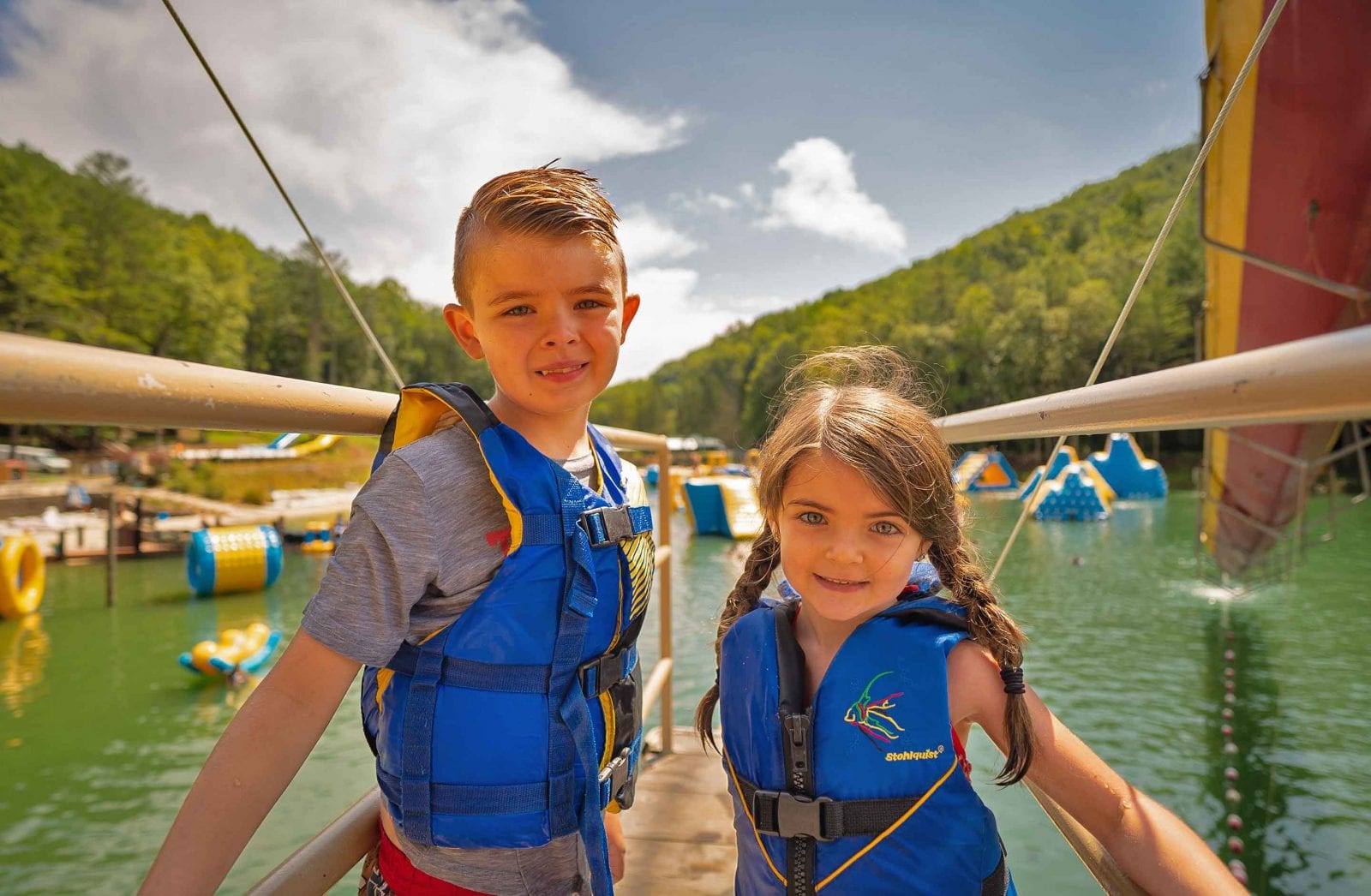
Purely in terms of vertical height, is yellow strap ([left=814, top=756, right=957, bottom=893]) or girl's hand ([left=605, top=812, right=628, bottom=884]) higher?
yellow strap ([left=814, top=756, right=957, bottom=893])

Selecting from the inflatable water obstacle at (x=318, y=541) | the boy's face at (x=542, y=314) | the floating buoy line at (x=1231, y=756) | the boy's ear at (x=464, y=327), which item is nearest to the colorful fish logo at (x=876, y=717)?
the boy's face at (x=542, y=314)

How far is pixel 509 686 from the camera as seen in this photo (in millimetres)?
993

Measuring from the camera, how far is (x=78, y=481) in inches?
1126

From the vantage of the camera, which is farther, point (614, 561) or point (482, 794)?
point (614, 561)

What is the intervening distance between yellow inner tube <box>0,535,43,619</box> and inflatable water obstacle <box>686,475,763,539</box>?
1662cm

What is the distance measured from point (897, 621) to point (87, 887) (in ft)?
24.8

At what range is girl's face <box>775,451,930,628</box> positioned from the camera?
1121 millimetres

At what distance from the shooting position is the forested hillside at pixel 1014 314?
4397cm

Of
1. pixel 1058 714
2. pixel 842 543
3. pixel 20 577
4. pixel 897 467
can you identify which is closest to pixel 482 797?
pixel 842 543

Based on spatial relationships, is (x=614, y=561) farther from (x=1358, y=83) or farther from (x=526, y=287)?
(x=1358, y=83)

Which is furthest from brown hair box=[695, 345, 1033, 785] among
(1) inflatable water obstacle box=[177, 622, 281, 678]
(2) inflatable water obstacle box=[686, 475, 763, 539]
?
(2) inflatable water obstacle box=[686, 475, 763, 539]

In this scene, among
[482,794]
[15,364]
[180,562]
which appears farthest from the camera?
[180,562]

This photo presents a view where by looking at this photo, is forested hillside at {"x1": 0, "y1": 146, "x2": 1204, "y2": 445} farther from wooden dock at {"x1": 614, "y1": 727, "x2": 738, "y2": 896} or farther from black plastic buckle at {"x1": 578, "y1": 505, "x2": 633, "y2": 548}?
black plastic buckle at {"x1": 578, "y1": 505, "x2": 633, "y2": 548}

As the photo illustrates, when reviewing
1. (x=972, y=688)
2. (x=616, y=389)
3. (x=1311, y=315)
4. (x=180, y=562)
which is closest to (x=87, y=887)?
(x=972, y=688)
